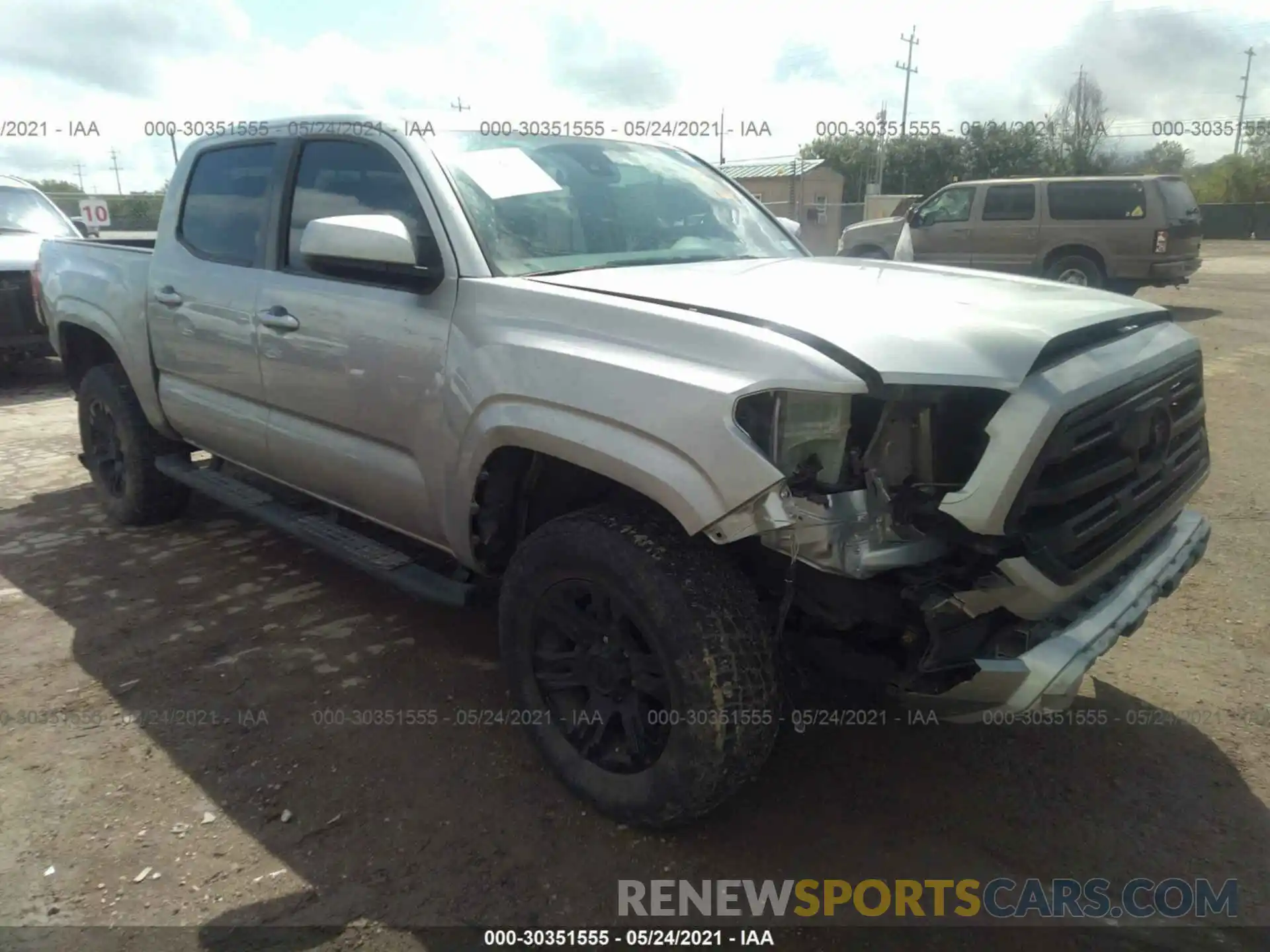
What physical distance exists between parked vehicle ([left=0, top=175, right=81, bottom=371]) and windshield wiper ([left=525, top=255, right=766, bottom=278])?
7561mm

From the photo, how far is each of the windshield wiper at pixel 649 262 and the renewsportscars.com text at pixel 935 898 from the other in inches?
70.0

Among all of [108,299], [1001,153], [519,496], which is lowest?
[519,496]

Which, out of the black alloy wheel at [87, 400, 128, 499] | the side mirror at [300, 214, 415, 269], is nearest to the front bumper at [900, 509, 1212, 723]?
the side mirror at [300, 214, 415, 269]

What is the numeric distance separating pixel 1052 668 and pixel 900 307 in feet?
3.15

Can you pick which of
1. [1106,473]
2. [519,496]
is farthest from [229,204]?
[1106,473]

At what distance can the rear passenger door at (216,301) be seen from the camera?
3.81 m

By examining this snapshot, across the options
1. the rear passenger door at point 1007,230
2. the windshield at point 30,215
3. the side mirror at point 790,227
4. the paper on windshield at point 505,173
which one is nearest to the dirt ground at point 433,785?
the paper on windshield at point 505,173

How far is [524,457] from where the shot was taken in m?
2.83

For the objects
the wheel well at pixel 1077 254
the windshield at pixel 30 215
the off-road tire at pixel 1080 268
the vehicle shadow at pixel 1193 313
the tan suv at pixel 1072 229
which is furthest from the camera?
the off-road tire at pixel 1080 268

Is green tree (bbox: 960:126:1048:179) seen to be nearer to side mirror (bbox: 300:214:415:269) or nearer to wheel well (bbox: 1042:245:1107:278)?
wheel well (bbox: 1042:245:1107:278)

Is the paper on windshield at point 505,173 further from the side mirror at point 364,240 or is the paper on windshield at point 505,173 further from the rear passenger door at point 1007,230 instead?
the rear passenger door at point 1007,230

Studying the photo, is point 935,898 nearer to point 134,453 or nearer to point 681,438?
point 681,438

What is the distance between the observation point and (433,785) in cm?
288

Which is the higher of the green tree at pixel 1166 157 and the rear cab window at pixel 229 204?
the green tree at pixel 1166 157
